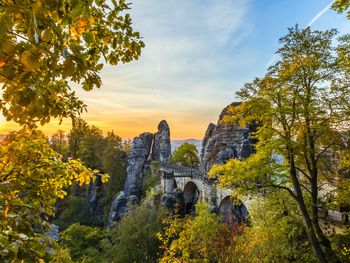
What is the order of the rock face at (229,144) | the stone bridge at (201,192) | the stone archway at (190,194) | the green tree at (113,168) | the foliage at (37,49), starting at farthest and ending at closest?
the green tree at (113,168) → the stone archway at (190,194) → the rock face at (229,144) → the stone bridge at (201,192) → the foliage at (37,49)

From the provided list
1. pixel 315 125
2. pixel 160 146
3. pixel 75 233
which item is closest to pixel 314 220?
pixel 315 125

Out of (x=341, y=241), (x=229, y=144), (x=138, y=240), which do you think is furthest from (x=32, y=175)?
(x=229, y=144)

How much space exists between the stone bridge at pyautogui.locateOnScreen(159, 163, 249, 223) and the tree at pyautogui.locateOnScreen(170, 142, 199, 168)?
12381 mm

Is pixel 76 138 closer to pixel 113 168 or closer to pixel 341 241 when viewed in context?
pixel 113 168

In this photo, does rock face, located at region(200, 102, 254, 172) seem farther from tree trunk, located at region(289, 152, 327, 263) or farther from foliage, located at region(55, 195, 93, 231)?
tree trunk, located at region(289, 152, 327, 263)

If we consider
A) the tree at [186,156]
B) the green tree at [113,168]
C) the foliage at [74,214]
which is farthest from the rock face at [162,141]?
the foliage at [74,214]

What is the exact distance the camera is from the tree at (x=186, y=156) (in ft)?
181

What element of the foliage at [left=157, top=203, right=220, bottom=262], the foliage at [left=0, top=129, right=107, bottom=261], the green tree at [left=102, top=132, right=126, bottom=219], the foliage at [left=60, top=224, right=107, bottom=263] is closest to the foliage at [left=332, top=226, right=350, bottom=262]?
the foliage at [left=157, top=203, right=220, bottom=262]

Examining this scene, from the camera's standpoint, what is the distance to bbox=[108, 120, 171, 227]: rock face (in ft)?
111

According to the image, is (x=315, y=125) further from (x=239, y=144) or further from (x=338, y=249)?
(x=239, y=144)

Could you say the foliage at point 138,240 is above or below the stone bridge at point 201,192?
below

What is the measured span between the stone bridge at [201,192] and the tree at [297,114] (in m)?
11.4

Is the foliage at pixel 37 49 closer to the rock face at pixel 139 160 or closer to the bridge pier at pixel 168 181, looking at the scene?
the rock face at pixel 139 160

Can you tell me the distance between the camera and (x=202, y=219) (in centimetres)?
1967
